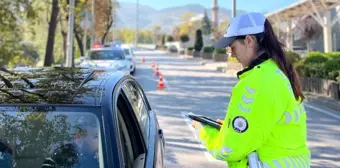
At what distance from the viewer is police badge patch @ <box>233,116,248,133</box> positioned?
2.07 metres

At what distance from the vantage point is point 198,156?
674 cm

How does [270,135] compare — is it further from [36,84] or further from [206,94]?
[206,94]

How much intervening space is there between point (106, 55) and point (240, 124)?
64.1 feet

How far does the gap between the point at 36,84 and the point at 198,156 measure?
4.05 metres

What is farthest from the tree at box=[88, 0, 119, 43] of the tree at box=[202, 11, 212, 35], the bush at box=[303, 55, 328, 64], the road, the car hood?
the tree at box=[202, 11, 212, 35]

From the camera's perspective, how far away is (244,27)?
2316 mm

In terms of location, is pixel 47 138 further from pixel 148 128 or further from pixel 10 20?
pixel 10 20

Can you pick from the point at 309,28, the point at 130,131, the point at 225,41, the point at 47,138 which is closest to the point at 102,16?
the point at 309,28

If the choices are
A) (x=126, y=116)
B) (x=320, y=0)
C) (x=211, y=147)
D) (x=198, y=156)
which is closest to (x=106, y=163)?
(x=211, y=147)

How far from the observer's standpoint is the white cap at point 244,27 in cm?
231

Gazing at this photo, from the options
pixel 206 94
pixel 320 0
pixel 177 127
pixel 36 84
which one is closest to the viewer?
pixel 36 84

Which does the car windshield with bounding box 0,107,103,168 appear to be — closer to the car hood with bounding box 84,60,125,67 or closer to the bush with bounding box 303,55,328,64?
the bush with bounding box 303,55,328,64

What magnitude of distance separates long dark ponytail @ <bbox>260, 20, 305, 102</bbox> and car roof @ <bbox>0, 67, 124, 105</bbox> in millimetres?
1007

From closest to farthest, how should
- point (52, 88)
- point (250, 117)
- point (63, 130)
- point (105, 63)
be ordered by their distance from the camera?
1. point (250, 117)
2. point (63, 130)
3. point (52, 88)
4. point (105, 63)
